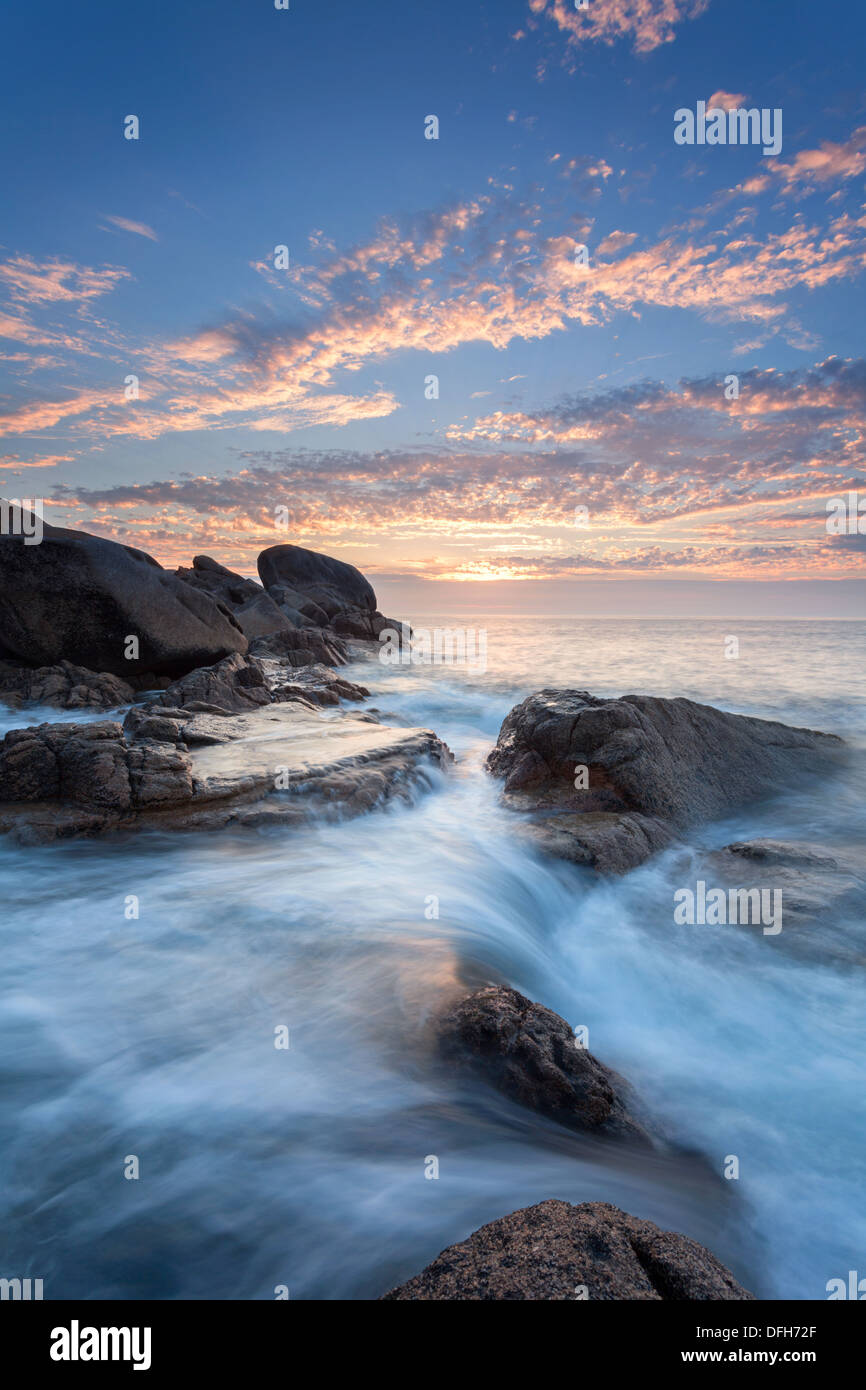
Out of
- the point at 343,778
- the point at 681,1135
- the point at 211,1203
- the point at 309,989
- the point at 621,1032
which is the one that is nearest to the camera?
the point at 211,1203

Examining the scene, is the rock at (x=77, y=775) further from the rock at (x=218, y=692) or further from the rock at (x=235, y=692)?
the rock at (x=218, y=692)

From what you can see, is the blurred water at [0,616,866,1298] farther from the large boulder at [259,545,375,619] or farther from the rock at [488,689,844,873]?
the large boulder at [259,545,375,619]

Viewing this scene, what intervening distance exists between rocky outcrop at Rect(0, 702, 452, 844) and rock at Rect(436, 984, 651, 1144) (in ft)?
11.2

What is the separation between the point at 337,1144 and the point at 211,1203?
1.95ft

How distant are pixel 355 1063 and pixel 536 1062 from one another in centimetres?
100

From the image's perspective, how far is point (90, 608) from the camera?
1235 cm

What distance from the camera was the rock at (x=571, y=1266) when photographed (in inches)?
66.0

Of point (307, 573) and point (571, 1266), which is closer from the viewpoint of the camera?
point (571, 1266)

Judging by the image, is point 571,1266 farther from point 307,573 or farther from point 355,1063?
point 307,573

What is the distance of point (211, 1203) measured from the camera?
2.63 metres

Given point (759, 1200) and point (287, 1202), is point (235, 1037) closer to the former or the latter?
Answer: point (287, 1202)

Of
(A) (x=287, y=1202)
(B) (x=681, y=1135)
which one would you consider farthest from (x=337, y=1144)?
(B) (x=681, y=1135)

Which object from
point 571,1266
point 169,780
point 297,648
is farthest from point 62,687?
point 571,1266

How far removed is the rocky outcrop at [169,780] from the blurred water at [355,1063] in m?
0.37
